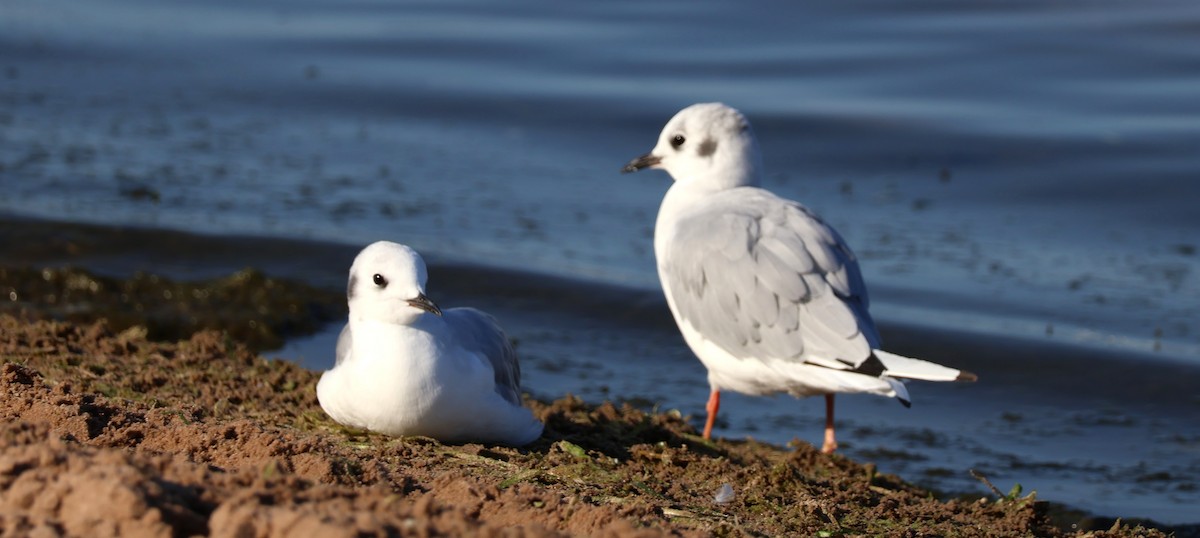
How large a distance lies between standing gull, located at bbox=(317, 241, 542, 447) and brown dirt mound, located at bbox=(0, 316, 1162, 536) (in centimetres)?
8

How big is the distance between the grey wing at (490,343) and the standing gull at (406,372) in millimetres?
108

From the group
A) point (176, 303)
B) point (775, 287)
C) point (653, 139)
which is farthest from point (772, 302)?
point (653, 139)

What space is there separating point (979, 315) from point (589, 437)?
419cm

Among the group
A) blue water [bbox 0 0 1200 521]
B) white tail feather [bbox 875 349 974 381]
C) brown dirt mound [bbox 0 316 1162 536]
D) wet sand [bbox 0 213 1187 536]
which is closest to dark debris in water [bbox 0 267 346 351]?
wet sand [bbox 0 213 1187 536]

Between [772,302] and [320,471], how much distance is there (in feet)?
8.87

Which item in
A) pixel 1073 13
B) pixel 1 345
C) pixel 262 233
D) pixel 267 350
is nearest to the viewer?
pixel 1 345

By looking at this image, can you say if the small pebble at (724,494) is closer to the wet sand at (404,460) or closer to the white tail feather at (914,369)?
the wet sand at (404,460)

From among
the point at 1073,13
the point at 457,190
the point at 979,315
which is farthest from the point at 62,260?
the point at 1073,13

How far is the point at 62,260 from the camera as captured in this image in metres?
9.34

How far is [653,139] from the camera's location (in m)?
12.5

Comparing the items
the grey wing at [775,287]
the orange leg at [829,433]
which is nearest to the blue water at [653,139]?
the orange leg at [829,433]

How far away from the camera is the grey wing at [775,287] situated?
619 cm

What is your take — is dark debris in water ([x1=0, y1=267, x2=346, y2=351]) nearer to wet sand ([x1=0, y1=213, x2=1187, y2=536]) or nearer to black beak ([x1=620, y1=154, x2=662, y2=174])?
wet sand ([x1=0, y1=213, x2=1187, y2=536])

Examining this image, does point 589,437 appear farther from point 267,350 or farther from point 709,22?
point 709,22
